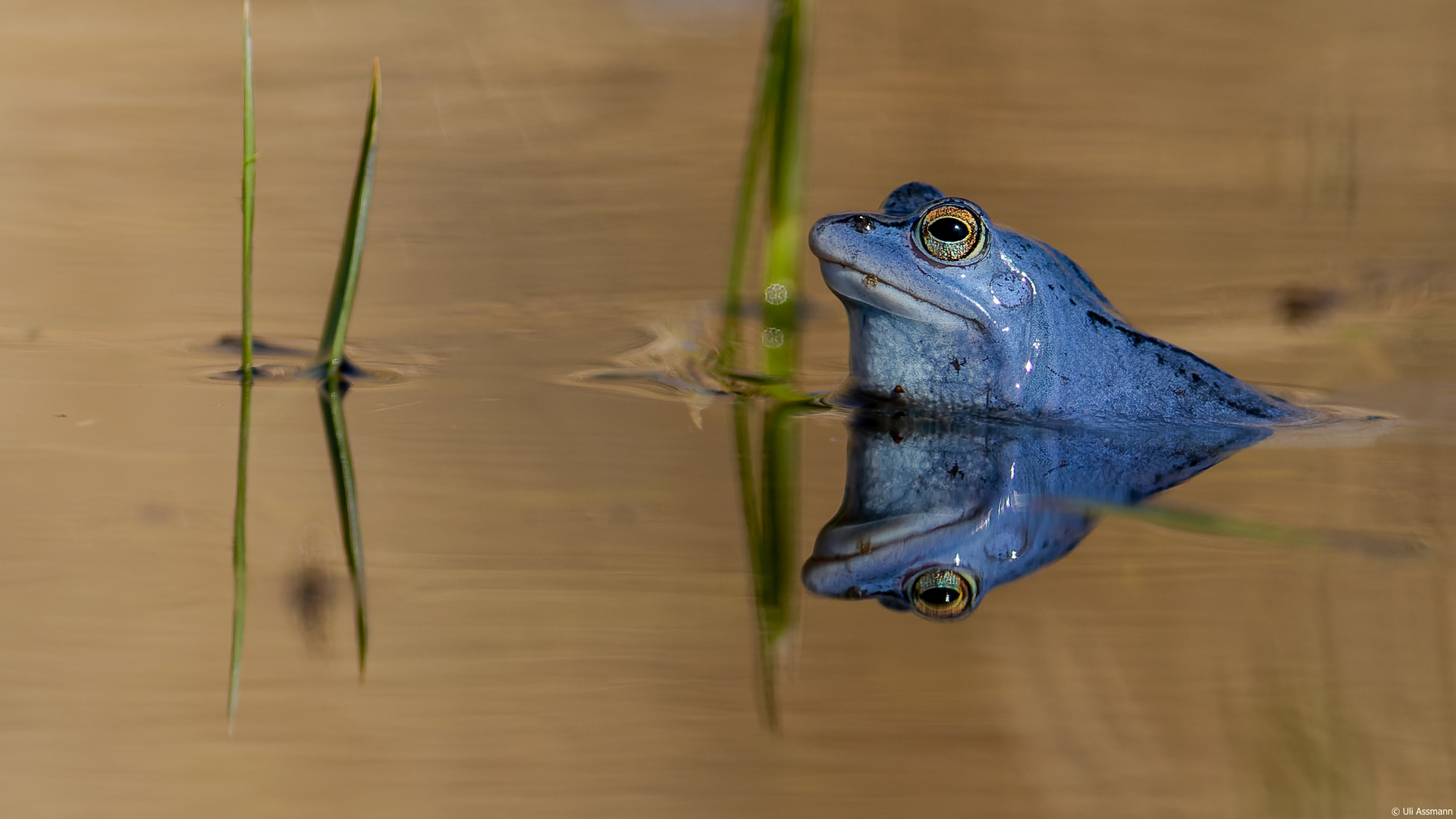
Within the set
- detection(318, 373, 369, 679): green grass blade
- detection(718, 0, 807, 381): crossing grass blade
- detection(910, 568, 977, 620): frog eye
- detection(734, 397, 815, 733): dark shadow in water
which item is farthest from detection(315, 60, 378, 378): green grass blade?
detection(910, 568, 977, 620): frog eye

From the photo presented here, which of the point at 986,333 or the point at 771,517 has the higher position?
the point at 986,333

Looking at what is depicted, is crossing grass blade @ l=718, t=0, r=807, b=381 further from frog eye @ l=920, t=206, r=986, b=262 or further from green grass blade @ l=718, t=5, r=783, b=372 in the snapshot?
frog eye @ l=920, t=206, r=986, b=262

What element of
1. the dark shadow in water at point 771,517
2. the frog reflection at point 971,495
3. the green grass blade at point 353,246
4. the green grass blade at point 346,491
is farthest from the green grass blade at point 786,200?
the green grass blade at point 346,491

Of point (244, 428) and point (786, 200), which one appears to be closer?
point (244, 428)

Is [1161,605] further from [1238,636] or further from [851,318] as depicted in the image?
[851,318]

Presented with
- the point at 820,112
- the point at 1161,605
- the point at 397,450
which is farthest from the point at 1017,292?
the point at 820,112

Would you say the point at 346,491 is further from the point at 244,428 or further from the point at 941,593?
the point at 941,593

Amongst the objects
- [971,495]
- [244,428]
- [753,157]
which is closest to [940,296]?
[971,495]
